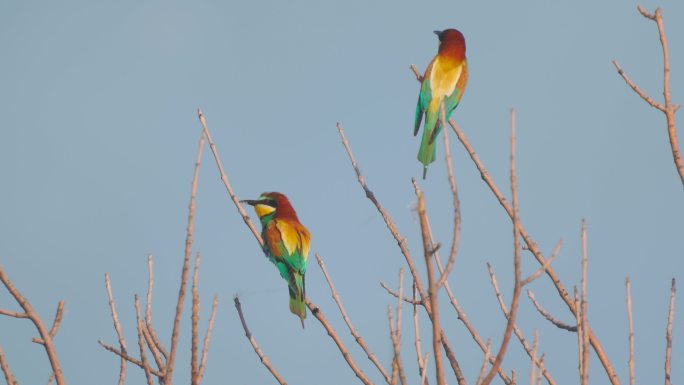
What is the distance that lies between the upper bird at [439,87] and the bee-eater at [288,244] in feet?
3.88

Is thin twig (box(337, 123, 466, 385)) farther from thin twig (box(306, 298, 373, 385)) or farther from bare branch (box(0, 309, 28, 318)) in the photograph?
bare branch (box(0, 309, 28, 318))

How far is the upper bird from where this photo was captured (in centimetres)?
593

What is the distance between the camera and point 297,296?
627cm

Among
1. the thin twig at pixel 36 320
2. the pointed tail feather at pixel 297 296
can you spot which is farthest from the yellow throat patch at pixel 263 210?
the thin twig at pixel 36 320

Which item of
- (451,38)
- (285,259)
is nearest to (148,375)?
(285,259)

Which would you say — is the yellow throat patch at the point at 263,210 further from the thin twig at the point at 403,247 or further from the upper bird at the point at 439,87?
the thin twig at the point at 403,247

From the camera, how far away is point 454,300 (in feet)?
11.5

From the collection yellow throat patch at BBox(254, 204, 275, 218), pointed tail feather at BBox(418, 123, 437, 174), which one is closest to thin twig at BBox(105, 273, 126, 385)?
pointed tail feather at BBox(418, 123, 437, 174)

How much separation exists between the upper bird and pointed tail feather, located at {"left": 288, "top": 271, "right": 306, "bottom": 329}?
1.22 meters

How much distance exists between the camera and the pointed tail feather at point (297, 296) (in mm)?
6219

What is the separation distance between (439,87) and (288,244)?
1484 millimetres

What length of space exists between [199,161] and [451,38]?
4446mm

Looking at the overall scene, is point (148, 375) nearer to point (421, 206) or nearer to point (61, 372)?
point (61, 372)

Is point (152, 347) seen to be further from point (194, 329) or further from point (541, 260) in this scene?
point (541, 260)
